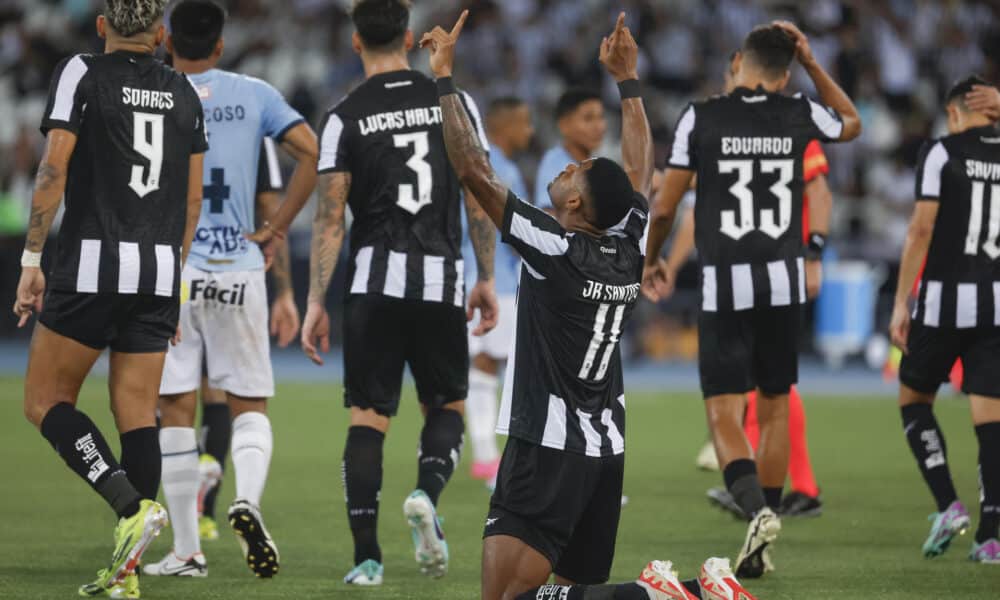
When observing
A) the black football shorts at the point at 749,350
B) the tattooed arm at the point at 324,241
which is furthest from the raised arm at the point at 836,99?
the tattooed arm at the point at 324,241

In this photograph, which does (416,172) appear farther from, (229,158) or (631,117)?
(631,117)

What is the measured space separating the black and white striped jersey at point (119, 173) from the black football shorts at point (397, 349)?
34.2 inches

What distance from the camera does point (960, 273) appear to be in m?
7.38

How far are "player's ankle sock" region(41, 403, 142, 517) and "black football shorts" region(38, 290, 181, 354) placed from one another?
0.30 meters

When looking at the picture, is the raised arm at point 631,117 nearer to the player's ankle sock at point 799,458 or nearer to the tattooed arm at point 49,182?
the tattooed arm at point 49,182

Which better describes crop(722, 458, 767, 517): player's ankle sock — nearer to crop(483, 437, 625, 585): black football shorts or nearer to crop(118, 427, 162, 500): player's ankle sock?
crop(483, 437, 625, 585): black football shorts

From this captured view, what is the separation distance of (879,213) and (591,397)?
1550 cm

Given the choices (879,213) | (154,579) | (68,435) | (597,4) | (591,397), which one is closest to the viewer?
(591,397)

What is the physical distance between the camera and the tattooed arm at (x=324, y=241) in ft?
21.4

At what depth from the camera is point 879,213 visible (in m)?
19.7

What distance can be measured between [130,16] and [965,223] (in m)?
4.12

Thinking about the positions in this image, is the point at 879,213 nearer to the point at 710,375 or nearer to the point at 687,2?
the point at 687,2

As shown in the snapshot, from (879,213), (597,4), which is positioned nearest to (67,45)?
(597,4)

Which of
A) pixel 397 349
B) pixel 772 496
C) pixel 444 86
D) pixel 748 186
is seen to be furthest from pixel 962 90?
pixel 444 86
